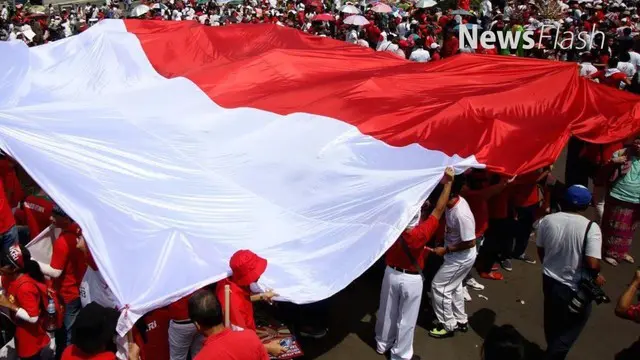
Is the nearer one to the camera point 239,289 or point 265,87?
point 239,289

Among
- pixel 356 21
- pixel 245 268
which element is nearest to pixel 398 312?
pixel 245 268

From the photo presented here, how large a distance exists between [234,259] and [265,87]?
117 inches

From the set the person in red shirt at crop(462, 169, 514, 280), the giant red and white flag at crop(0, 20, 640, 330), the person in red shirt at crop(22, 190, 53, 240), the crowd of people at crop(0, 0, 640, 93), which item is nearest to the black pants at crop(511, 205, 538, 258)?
the person in red shirt at crop(462, 169, 514, 280)

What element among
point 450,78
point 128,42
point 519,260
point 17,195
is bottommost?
point 519,260

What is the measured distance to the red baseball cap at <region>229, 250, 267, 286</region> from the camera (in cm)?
338

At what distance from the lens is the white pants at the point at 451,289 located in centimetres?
461

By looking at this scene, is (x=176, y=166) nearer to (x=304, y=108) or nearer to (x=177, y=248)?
(x=177, y=248)

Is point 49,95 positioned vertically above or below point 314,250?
above

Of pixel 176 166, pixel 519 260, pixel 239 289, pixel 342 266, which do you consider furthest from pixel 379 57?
pixel 239 289

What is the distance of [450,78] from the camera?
6.16 meters

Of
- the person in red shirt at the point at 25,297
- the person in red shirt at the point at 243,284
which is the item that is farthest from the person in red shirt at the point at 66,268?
the person in red shirt at the point at 243,284

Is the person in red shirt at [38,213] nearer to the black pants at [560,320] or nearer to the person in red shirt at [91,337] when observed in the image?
the person in red shirt at [91,337]

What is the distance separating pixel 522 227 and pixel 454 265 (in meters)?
1.71

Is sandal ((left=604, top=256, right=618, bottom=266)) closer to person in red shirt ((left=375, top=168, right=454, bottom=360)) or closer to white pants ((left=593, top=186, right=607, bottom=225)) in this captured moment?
white pants ((left=593, top=186, right=607, bottom=225))
